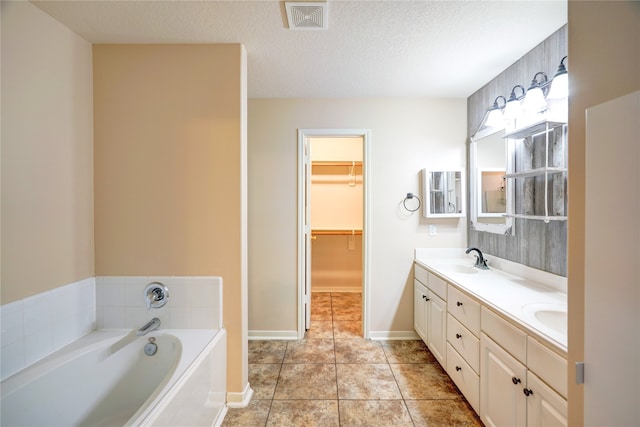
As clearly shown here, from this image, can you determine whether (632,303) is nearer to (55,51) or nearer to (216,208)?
(216,208)

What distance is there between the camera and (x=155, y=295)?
1.77m

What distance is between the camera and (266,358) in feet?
7.76

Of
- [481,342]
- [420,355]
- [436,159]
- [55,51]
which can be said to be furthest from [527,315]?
[55,51]

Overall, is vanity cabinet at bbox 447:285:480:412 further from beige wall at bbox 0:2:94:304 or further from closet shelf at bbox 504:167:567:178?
beige wall at bbox 0:2:94:304

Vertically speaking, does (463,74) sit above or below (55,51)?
above

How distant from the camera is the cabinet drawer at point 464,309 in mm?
1612

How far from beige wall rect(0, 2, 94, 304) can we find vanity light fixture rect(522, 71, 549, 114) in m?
2.98

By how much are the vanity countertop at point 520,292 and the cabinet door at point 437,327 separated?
0.84ft

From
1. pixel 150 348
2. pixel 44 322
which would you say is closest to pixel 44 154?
pixel 44 322

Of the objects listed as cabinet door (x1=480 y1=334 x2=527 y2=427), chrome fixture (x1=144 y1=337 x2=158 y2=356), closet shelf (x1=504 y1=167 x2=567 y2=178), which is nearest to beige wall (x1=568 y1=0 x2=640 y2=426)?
cabinet door (x1=480 y1=334 x2=527 y2=427)

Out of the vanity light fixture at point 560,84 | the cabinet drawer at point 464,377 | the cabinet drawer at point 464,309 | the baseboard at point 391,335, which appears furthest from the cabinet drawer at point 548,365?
the baseboard at point 391,335

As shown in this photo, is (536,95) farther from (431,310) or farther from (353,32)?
(431,310)

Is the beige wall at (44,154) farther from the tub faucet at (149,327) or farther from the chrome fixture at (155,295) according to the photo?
the tub faucet at (149,327)

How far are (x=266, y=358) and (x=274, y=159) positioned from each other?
6.27ft
